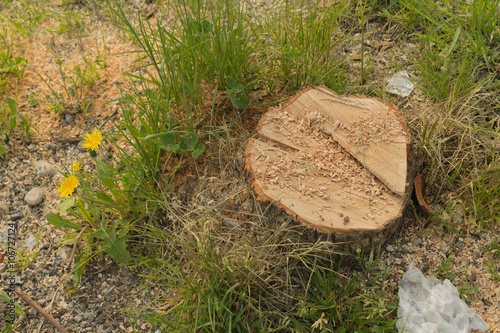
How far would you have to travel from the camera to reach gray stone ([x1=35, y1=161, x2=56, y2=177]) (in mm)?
2395

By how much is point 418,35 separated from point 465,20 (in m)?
0.27

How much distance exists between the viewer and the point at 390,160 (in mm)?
1938

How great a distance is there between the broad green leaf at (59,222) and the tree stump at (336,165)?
963 mm

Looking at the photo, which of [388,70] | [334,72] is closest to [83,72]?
[334,72]

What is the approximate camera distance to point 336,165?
196cm

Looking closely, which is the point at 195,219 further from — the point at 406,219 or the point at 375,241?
the point at 406,219

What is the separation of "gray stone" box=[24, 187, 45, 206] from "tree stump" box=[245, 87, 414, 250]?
127cm

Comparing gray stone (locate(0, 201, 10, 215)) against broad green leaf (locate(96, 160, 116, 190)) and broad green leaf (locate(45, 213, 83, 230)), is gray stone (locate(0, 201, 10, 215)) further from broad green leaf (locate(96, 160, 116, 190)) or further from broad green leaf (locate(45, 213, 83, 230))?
broad green leaf (locate(96, 160, 116, 190))

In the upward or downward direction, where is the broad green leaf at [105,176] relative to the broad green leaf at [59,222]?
upward

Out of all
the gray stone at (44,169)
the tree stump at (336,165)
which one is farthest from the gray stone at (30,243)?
the tree stump at (336,165)

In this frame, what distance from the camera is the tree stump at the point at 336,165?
1.78m

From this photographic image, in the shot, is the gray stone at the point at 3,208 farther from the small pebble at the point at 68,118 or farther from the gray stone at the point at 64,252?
the small pebble at the point at 68,118

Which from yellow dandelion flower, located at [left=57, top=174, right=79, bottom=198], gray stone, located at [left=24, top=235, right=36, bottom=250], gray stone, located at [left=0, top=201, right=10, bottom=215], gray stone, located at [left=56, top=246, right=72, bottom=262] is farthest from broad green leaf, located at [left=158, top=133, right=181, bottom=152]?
gray stone, located at [left=0, top=201, right=10, bottom=215]

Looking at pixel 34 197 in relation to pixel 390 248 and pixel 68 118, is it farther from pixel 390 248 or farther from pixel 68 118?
pixel 390 248
